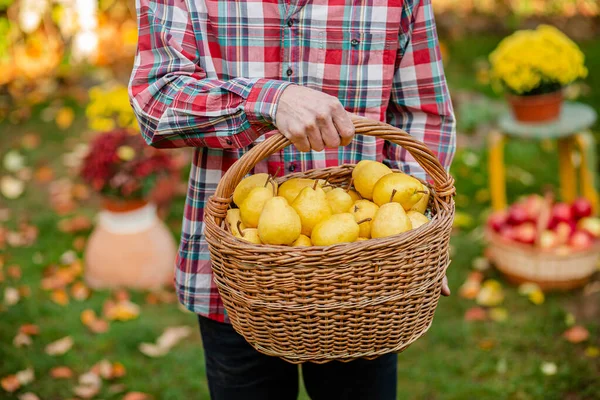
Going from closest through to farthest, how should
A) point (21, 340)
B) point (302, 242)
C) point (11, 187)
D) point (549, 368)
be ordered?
point (302, 242), point (549, 368), point (21, 340), point (11, 187)

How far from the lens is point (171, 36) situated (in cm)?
147

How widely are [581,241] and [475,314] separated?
0.67 metres

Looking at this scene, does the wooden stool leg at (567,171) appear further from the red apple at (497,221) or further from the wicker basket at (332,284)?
the wicker basket at (332,284)

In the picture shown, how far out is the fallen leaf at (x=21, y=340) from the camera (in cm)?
328

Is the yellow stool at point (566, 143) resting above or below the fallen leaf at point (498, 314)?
above

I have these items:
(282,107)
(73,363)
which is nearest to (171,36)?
(282,107)

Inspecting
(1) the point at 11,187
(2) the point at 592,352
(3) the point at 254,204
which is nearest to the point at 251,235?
(3) the point at 254,204

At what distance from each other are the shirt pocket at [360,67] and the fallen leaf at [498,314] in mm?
2068

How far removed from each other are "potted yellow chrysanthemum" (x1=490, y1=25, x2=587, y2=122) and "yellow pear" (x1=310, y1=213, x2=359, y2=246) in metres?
2.93

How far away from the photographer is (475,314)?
3451 mm

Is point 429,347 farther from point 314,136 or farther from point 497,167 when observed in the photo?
point 314,136

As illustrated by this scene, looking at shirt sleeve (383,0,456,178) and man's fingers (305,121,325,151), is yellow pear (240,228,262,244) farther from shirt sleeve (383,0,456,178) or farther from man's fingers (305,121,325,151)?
shirt sleeve (383,0,456,178)

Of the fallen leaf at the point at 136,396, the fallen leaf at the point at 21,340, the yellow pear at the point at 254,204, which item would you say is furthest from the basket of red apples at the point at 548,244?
the yellow pear at the point at 254,204

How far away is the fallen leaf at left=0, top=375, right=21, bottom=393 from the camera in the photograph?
2.95 m
